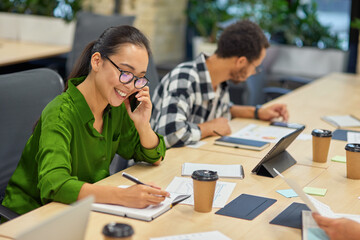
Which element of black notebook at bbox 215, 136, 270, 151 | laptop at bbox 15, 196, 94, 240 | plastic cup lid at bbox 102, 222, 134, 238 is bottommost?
black notebook at bbox 215, 136, 270, 151

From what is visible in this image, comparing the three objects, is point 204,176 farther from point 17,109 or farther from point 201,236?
point 17,109

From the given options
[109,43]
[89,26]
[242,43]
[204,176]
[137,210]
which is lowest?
[137,210]

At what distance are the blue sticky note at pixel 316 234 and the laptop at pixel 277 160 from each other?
1.74 feet

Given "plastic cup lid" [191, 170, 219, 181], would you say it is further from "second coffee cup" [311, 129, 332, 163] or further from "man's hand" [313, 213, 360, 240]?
"second coffee cup" [311, 129, 332, 163]

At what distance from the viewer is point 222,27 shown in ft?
17.9

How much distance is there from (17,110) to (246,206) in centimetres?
106

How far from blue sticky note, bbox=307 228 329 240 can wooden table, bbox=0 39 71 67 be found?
3.59 m

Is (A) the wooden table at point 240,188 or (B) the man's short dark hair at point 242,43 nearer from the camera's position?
(A) the wooden table at point 240,188

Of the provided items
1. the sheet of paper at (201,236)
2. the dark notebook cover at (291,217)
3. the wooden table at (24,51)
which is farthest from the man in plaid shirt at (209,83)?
the wooden table at (24,51)

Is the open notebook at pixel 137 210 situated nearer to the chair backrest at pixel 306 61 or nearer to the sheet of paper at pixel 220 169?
the sheet of paper at pixel 220 169

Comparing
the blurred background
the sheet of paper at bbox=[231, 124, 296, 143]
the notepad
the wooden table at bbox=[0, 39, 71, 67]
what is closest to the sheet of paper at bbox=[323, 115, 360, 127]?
the notepad

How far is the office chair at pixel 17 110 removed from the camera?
231cm

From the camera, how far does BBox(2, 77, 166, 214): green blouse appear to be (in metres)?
1.78

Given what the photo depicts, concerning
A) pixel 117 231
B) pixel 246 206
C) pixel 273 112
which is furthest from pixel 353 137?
pixel 117 231
